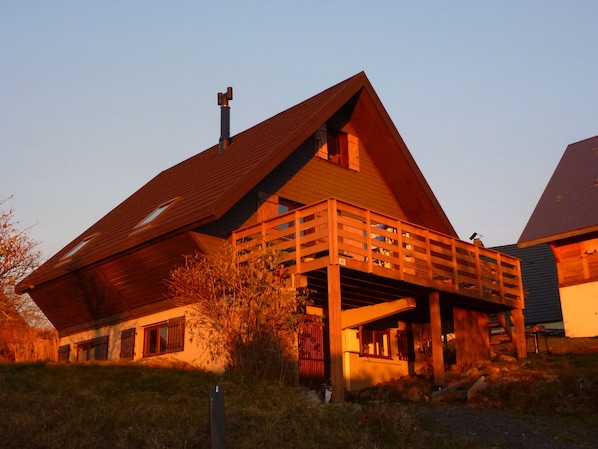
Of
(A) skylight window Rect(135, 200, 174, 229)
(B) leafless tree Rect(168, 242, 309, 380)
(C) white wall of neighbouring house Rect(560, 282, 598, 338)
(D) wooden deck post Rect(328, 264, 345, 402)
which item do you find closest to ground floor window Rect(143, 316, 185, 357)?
Answer: (B) leafless tree Rect(168, 242, 309, 380)

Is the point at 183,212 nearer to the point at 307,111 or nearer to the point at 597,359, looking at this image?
the point at 307,111

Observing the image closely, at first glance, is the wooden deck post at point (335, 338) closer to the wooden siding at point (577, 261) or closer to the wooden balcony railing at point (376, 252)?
the wooden balcony railing at point (376, 252)

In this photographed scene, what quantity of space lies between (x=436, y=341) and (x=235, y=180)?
21.4 ft

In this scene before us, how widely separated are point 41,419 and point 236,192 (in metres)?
8.17

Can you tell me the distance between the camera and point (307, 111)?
21750 mm

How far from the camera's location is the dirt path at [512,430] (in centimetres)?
1208

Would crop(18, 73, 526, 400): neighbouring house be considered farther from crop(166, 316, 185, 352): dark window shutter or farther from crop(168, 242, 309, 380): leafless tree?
crop(168, 242, 309, 380): leafless tree

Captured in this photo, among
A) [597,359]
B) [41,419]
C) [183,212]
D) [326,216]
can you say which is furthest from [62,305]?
[597,359]

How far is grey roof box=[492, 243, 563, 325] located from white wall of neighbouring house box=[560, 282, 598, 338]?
485 centimetres

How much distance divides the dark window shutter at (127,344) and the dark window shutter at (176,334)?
1766mm

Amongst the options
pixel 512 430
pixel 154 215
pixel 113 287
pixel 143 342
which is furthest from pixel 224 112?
pixel 512 430

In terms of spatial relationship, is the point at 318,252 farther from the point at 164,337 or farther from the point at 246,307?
the point at 164,337

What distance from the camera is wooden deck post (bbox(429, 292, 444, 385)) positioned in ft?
62.6

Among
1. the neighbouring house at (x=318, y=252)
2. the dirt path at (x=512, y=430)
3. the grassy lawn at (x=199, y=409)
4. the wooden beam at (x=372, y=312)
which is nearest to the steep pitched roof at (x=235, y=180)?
the neighbouring house at (x=318, y=252)
